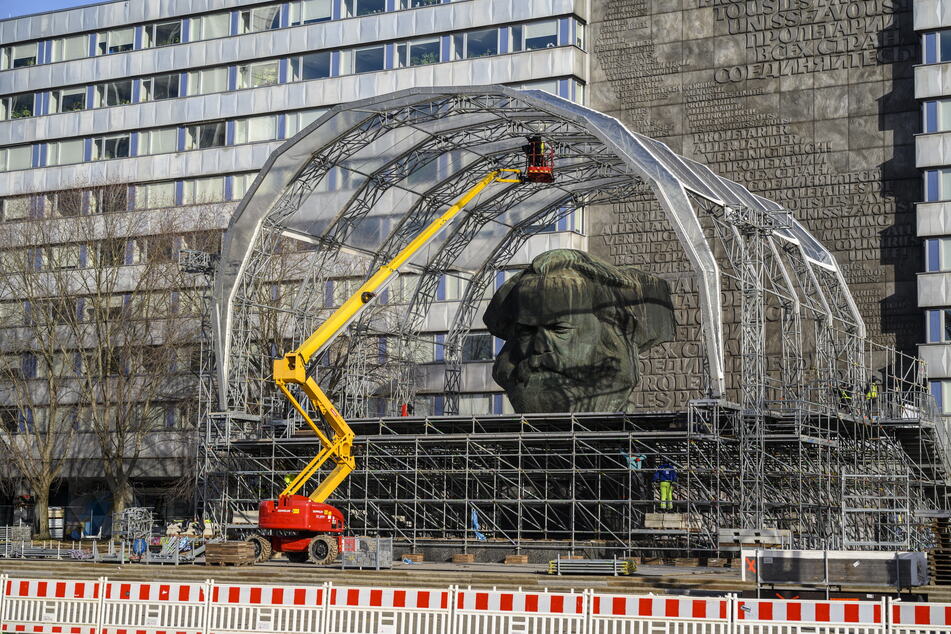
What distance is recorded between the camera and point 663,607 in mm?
15375

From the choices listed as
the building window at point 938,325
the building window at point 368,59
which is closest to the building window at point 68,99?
the building window at point 368,59

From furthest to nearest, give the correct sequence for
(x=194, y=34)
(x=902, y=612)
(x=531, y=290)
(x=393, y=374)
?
1. (x=194, y=34)
2. (x=393, y=374)
3. (x=531, y=290)
4. (x=902, y=612)

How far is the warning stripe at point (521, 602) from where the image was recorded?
1550 cm

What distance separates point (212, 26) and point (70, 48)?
29.4 feet

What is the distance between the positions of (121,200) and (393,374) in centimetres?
1538

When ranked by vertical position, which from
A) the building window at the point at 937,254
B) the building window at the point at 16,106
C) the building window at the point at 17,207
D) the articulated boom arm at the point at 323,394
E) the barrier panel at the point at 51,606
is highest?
the building window at the point at 16,106

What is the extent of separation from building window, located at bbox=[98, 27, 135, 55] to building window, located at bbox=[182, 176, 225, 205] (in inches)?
367

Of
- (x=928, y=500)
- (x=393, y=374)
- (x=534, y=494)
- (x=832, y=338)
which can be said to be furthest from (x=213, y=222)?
(x=928, y=500)

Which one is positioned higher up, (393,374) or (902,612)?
(393,374)

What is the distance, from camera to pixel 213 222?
187ft

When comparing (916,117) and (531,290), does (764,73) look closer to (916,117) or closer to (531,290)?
(916,117)

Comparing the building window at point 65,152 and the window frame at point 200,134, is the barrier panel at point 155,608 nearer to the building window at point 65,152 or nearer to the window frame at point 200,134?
the window frame at point 200,134

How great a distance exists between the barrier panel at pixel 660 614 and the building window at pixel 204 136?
55198 millimetres

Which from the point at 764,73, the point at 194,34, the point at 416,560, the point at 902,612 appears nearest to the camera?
the point at 902,612
